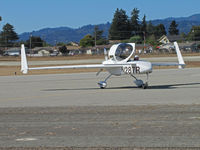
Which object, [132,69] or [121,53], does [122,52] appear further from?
[132,69]

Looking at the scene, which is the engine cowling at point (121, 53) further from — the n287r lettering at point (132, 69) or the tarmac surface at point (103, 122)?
the tarmac surface at point (103, 122)

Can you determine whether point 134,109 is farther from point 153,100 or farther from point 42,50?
point 42,50

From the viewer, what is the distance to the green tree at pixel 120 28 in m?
175

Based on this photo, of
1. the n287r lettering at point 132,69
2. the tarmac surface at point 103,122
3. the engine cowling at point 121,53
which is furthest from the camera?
the engine cowling at point 121,53

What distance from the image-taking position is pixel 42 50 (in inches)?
6604

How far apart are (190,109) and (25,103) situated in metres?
5.95

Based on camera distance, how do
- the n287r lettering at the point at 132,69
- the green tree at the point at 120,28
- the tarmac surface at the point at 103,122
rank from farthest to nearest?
the green tree at the point at 120,28 < the n287r lettering at the point at 132,69 < the tarmac surface at the point at 103,122

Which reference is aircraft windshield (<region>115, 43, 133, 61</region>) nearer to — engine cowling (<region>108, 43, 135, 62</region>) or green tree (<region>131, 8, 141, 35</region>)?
engine cowling (<region>108, 43, 135, 62</region>)

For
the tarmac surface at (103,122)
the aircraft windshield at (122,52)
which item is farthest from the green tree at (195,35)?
the tarmac surface at (103,122)

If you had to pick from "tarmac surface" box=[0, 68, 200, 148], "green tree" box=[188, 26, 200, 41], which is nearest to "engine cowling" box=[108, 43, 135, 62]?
"tarmac surface" box=[0, 68, 200, 148]

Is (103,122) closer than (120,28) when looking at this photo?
Yes

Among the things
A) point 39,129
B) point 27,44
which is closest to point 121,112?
point 39,129

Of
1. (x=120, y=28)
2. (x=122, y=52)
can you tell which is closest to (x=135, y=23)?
(x=120, y=28)

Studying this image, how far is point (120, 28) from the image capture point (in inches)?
7101
